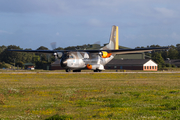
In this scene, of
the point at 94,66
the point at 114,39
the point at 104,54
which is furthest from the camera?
the point at 114,39

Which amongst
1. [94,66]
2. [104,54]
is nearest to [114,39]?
[104,54]

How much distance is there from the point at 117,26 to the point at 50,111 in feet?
184

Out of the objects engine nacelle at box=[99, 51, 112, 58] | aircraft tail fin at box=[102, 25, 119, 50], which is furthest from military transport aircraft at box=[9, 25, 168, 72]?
aircraft tail fin at box=[102, 25, 119, 50]

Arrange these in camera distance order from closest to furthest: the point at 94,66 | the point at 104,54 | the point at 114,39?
the point at 104,54, the point at 94,66, the point at 114,39

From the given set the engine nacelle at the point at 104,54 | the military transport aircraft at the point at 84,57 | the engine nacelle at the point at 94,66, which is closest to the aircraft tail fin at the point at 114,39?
the military transport aircraft at the point at 84,57

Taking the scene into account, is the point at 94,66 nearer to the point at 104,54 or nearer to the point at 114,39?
the point at 104,54

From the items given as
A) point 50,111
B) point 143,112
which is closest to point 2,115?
point 50,111

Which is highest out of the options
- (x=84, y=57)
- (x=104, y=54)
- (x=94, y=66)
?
(x=104, y=54)

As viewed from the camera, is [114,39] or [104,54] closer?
[104,54]

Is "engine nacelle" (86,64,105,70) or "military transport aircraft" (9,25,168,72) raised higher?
"military transport aircraft" (9,25,168,72)

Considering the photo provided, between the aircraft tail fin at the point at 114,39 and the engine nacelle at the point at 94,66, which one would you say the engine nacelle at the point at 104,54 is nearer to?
the engine nacelle at the point at 94,66

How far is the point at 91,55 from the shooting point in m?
54.2

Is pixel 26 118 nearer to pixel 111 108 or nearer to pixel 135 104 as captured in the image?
pixel 111 108

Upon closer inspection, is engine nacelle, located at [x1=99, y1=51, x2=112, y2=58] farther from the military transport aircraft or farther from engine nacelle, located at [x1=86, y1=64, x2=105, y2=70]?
engine nacelle, located at [x1=86, y1=64, x2=105, y2=70]
